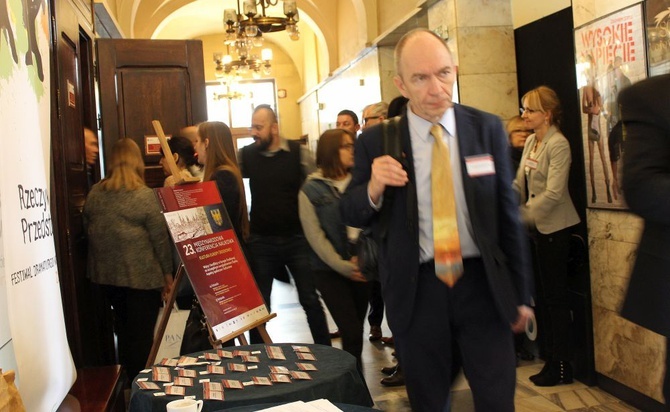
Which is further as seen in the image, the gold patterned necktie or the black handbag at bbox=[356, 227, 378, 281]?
the black handbag at bbox=[356, 227, 378, 281]

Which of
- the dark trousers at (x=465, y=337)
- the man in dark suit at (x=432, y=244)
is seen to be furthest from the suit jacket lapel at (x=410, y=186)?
the dark trousers at (x=465, y=337)

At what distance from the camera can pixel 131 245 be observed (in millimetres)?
4547

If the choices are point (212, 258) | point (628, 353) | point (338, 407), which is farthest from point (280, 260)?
point (338, 407)

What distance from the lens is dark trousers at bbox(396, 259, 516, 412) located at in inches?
87.5

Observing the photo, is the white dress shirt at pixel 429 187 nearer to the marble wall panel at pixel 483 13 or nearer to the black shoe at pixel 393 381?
the black shoe at pixel 393 381

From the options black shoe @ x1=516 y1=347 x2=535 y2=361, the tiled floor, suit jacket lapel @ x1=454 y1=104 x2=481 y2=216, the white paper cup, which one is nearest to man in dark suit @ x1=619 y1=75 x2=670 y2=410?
suit jacket lapel @ x1=454 y1=104 x2=481 y2=216

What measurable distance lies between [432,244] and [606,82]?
105 inches

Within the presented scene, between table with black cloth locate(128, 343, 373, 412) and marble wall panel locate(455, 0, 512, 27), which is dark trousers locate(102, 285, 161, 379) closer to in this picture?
table with black cloth locate(128, 343, 373, 412)

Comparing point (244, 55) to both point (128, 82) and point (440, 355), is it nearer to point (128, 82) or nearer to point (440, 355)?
point (128, 82)

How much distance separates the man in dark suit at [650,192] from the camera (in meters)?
1.86

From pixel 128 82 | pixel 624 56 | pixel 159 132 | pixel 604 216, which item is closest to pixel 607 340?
pixel 604 216

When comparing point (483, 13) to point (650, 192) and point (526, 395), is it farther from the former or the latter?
point (650, 192)

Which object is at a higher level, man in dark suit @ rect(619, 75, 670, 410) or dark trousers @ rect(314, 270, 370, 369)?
man in dark suit @ rect(619, 75, 670, 410)

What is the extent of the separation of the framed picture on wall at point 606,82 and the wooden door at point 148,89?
3498mm
